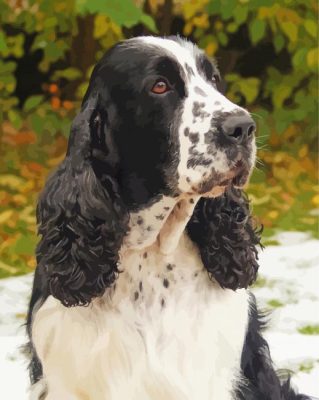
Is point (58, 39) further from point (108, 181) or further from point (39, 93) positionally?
point (108, 181)

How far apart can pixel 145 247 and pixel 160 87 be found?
495 mm

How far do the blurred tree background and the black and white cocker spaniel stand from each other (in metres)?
3.53

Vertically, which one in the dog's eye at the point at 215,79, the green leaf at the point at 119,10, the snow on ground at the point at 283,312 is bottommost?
the snow on ground at the point at 283,312

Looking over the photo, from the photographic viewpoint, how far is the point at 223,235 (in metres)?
2.84

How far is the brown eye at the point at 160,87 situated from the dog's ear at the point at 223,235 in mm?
401

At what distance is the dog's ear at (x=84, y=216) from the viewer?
105 inches

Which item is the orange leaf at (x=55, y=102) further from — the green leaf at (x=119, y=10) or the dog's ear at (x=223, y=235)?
the dog's ear at (x=223, y=235)

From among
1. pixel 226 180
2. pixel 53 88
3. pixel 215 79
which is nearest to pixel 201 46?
pixel 53 88

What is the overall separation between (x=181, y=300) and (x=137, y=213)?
308 millimetres

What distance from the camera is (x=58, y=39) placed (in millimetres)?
7812

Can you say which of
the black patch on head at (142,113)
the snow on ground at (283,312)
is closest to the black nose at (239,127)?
the black patch on head at (142,113)

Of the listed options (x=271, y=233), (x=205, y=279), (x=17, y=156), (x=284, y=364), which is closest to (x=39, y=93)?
(x=17, y=156)

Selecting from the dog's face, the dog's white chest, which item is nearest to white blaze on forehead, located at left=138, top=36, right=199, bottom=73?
the dog's face

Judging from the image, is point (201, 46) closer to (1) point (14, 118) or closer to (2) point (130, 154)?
(1) point (14, 118)
